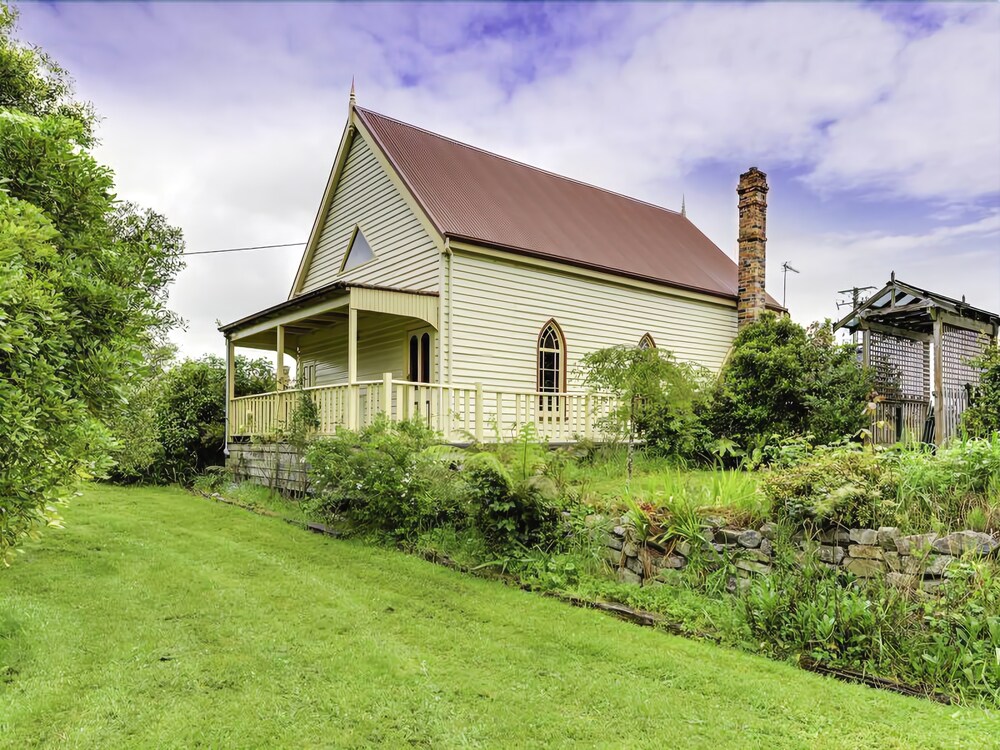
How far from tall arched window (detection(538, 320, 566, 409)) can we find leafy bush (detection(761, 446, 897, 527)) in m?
9.60

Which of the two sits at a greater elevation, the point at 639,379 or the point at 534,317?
the point at 534,317

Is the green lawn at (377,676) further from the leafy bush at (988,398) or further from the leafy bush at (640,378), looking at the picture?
the leafy bush at (988,398)

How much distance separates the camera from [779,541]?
5801 millimetres

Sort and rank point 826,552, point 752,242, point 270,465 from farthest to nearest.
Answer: point 752,242
point 270,465
point 826,552

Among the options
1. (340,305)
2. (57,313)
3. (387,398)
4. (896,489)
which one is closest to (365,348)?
(340,305)

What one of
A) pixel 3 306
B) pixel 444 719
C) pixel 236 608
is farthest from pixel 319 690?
pixel 3 306

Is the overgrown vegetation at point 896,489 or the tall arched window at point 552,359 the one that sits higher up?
the tall arched window at point 552,359

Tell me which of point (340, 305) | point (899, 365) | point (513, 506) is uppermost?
point (340, 305)

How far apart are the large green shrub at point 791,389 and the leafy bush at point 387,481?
639 centimetres

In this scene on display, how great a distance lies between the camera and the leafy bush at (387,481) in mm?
8820

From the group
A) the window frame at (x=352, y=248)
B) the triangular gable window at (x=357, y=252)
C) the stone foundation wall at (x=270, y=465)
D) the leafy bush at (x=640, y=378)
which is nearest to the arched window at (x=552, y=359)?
the window frame at (x=352, y=248)

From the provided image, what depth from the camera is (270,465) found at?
46.0 feet

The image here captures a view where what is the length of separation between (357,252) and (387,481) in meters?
9.91

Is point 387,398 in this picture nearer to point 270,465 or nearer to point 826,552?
point 270,465
